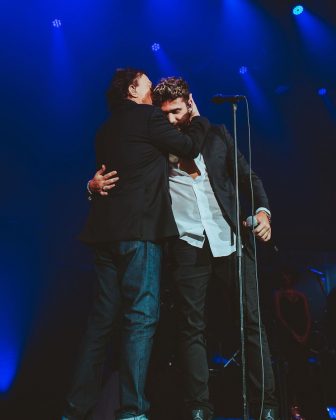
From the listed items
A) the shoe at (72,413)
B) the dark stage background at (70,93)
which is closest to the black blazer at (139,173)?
the shoe at (72,413)

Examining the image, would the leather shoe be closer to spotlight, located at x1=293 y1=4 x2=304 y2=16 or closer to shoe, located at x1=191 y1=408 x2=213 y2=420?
shoe, located at x1=191 y1=408 x2=213 y2=420

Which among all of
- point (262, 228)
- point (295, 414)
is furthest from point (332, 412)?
point (262, 228)

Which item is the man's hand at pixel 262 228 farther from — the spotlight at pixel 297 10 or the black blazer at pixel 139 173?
the spotlight at pixel 297 10

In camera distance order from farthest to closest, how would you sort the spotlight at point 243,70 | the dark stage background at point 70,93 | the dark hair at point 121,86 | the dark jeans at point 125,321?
the spotlight at point 243,70, the dark stage background at point 70,93, the dark hair at point 121,86, the dark jeans at point 125,321

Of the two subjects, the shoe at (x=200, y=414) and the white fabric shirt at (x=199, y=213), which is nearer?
the shoe at (x=200, y=414)

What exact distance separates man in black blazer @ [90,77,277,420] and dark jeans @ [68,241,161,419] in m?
0.37

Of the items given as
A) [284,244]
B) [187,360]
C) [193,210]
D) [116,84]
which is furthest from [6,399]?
[284,244]

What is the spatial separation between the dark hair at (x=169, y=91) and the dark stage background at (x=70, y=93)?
3.10 m

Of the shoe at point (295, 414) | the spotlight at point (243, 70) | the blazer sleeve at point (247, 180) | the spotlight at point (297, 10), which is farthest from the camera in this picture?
the spotlight at point (243, 70)

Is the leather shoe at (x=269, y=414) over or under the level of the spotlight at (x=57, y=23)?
under

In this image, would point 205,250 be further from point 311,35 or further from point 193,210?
point 311,35

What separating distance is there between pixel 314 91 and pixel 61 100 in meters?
4.05

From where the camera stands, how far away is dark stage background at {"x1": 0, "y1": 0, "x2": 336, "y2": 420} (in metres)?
4.84

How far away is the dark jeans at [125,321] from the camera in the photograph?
6.11 feet
